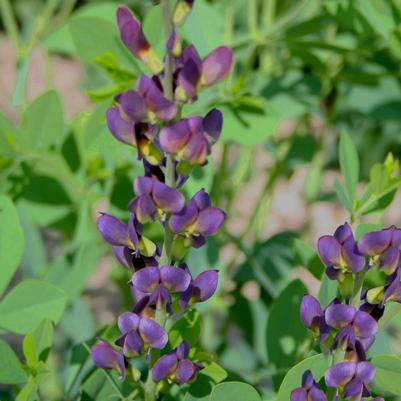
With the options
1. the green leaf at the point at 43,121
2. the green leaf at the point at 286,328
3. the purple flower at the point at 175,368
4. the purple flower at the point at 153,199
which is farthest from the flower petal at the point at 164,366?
the green leaf at the point at 43,121

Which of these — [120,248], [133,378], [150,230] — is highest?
[120,248]

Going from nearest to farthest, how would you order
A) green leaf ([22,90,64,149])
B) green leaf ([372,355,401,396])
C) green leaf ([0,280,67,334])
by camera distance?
green leaf ([372,355,401,396])
green leaf ([0,280,67,334])
green leaf ([22,90,64,149])

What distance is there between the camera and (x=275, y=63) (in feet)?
4.48

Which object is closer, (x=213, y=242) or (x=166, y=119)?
(x=166, y=119)

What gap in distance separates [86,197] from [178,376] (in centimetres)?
52

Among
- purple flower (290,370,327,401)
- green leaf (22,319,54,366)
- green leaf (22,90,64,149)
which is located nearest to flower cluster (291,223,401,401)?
purple flower (290,370,327,401)

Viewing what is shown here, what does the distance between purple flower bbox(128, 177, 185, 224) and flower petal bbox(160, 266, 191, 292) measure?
0.03 m

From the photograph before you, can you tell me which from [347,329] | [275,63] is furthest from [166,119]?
[275,63]

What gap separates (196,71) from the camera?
0.56 metres

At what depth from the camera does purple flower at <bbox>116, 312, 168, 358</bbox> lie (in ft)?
1.96

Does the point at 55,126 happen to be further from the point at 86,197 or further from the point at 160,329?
the point at 160,329

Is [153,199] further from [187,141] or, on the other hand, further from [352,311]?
[352,311]

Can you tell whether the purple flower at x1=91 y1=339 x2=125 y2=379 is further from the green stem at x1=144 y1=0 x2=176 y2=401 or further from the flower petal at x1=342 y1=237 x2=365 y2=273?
the flower petal at x1=342 y1=237 x2=365 y2=273

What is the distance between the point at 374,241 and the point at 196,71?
0.52ft
